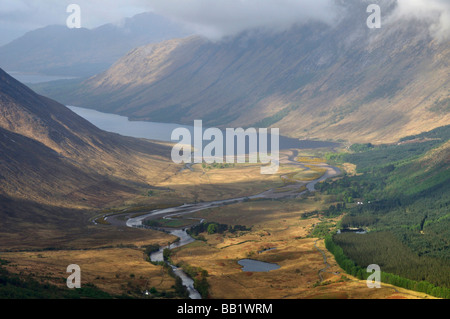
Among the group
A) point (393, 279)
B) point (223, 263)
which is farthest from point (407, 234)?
point (223, 263)

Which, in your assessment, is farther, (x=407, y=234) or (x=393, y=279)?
(x=407, y=234)

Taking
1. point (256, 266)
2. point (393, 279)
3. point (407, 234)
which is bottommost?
point (393, 279)

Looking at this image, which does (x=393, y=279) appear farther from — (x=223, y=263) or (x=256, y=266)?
(x=223, y=263)

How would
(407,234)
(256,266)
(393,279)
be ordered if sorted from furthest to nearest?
(407,234)
(256,266)
(393,279)

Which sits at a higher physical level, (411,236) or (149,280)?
(411,236)

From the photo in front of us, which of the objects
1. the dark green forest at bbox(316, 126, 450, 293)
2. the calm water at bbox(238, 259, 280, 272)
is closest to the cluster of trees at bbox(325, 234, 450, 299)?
the dark green forest at bbox(316, 126, 450, 293)

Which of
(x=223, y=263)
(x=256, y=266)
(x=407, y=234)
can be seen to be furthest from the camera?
(x=407, y=234)

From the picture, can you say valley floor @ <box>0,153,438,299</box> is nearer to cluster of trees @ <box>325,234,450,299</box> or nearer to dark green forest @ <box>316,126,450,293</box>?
cluster of trees @ <box>325,234,450,299</box>
